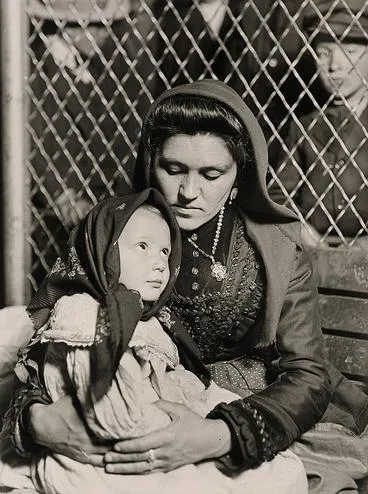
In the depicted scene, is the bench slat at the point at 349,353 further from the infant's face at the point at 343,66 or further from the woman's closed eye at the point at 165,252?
the woman's closed eye at the point at 165,252

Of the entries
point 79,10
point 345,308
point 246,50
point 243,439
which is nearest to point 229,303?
point 243,439

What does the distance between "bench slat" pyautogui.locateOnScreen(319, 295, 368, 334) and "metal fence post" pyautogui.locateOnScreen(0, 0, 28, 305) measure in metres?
1.10

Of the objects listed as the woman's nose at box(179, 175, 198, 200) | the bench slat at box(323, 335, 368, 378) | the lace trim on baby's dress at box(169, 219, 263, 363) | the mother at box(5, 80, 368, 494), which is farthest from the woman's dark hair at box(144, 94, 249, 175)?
the bench slat at box(323, 335, 368, 378)

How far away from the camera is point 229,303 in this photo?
2072mm

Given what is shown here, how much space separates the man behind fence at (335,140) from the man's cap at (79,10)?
2.13 ft

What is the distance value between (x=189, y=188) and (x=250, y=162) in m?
0.19

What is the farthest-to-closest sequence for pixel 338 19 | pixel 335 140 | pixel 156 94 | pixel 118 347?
pixel 156 94 < pixel 335 140 < pixel 338 19 < pixel 118 347

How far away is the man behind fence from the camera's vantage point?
102 inches

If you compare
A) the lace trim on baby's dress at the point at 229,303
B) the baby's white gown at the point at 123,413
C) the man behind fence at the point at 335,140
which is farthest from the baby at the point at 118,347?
the man behind fence at the point at 335,140

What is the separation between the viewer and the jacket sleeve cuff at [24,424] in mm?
1787

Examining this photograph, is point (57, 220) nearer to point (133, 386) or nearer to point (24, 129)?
point (24, 129)

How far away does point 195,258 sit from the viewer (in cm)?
208

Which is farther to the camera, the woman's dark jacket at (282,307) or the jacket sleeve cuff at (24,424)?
the woman's dark jacket at (282,307)

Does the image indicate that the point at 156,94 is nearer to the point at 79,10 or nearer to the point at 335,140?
the point at 79,10
